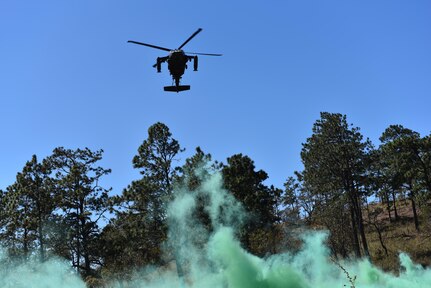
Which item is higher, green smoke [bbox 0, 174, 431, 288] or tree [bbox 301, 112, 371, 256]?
tree [bbox 301, 112, 371, 256]

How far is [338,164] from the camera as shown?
→ 40906mm

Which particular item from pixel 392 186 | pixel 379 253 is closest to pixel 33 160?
pixel 379 253

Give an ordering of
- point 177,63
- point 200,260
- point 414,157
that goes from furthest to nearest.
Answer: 1. point 414,157
2. point 200,260
3. point 177,63

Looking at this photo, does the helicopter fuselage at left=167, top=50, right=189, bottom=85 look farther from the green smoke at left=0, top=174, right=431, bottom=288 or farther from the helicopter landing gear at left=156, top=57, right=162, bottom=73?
the green smoke at left=0, top=174, right=431, bottom=288

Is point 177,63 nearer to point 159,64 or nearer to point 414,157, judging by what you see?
point 159,64

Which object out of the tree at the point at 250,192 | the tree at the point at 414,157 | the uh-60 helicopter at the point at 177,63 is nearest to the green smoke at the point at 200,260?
the tree at the point at 250,192

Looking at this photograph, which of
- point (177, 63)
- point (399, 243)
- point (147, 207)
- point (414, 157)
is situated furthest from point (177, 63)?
point (399, 243)

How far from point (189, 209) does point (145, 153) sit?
252 inches

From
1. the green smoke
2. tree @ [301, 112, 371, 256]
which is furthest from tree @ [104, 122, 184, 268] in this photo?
tree @ [301, 112, 371, 256]

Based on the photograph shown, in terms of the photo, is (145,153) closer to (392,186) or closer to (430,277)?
(430,277)

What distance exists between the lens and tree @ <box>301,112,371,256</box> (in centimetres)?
4050

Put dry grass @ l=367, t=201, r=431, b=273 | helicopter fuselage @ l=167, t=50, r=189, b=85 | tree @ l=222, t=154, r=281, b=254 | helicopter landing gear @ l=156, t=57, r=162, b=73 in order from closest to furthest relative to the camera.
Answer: helicopter fuselage @ l=167, t=50, r=189, b=85 → helicopter landing gear @ l=156, t=57, r=162, b=73 → tree @ l=222, t=154, r=281, b=254 → dry grass @ l=367, t=201, r=431, b=273

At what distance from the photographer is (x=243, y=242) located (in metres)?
36.7

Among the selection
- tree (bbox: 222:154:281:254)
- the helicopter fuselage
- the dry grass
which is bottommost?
the dry grass
